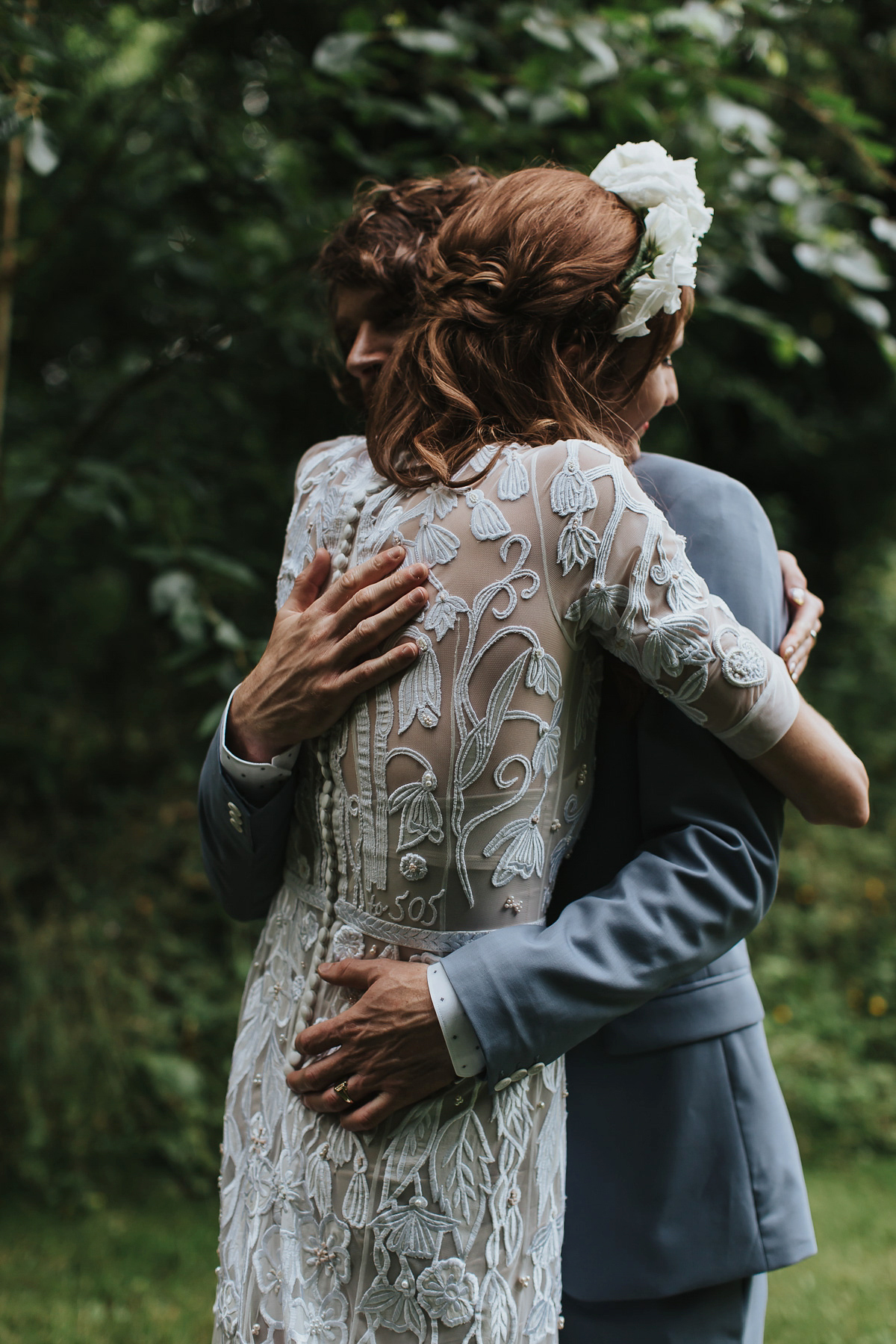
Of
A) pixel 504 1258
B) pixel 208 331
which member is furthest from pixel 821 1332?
pixel 208 331

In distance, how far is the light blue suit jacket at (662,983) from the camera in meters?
1.12

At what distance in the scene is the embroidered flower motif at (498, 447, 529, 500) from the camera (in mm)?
1109

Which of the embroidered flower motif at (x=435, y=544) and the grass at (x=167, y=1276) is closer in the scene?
the embroidered flower motif at (x=435, y=544)

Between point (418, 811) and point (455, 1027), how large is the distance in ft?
0.79

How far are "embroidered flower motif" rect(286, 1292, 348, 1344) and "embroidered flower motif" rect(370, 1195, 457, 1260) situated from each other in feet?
0.36

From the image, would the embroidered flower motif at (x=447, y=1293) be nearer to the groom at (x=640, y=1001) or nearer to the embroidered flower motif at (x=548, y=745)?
the groom at (x=640, y=1001)

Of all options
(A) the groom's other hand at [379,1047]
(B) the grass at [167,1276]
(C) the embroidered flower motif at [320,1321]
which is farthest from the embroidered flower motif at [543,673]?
(B) the grass at [167,1276]

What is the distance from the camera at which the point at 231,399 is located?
3062mm

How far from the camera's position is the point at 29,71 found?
1.97 m

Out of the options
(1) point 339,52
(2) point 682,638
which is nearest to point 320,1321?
(2) point 682,638

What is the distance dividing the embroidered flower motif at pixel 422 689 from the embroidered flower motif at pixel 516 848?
153 mm

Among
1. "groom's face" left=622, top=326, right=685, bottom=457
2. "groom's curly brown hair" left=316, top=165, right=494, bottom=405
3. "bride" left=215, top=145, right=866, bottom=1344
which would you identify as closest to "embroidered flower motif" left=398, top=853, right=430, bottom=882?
"bride" left=215, top=145, right=866, bottom=1344

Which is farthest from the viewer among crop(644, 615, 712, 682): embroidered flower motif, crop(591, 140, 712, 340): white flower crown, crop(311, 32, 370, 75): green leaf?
crop(311, 32, 370, 75): green leaf

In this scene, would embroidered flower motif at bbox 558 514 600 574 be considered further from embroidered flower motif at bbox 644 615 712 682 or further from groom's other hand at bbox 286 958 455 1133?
groom's other hand at bbox 286 958 455 1133
